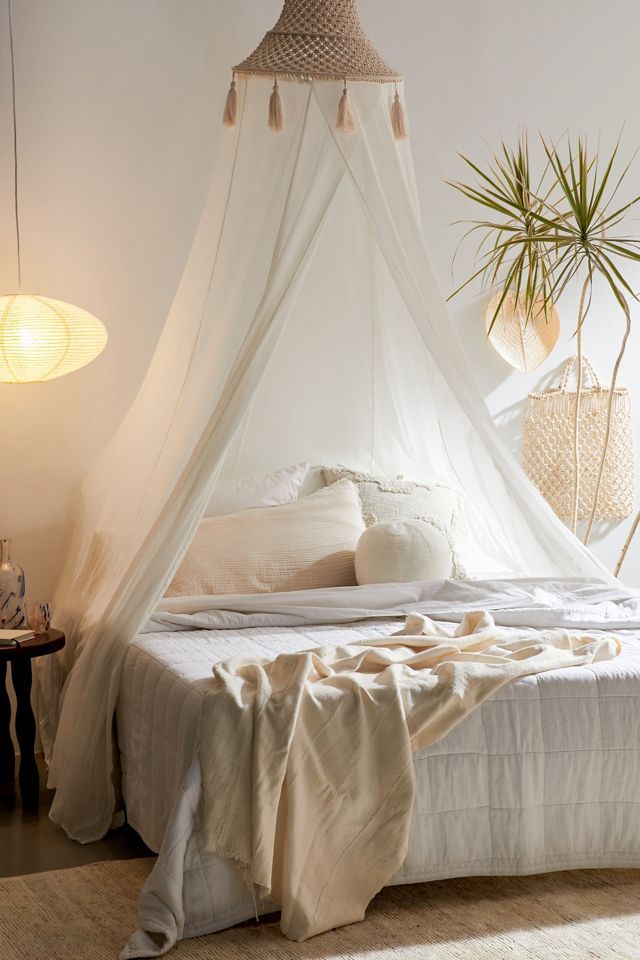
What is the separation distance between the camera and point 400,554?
3.90 metres

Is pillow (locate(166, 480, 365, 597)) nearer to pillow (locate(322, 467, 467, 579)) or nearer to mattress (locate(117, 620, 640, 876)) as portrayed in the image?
pillow (locate(322, 467, 467, 579))

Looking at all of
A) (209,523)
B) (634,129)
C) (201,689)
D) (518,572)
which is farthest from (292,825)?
(634,129)

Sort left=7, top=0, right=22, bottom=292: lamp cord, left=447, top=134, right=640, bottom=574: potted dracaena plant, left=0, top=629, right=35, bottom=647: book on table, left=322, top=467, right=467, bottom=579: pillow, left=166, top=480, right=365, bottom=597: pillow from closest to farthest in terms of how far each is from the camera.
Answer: left=0, top=629, right=35, bottom=647: book on table, left=166, top=480, right=365, bottom=597: pillow, left=7, top=0, right=22, bottom=292: lamp cord, left=322, top=467, right=467, bottom=579: pillow, left=447, top=134, right=640, bottom=574: potted dracaena plant

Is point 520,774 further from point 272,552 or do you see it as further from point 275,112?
point 275,112

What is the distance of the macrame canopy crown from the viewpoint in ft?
11.3

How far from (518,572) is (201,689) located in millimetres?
1829

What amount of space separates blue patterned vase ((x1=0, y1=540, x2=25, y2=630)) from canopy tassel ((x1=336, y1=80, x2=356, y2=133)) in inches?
67.3

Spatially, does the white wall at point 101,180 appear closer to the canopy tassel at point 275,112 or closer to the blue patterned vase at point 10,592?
the blue patterned vase at point 10,592

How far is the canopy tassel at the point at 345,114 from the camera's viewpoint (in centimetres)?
344

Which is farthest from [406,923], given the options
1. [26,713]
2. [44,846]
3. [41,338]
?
[41,338]

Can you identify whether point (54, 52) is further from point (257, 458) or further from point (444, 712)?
point (444, 712)

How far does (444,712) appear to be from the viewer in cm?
271

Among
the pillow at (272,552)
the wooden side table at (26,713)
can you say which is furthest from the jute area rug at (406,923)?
the pillow at (272,552)


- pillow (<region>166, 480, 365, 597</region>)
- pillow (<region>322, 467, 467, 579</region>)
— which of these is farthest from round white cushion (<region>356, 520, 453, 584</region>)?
pillow (<region>322, 467, 467, 579</region>)
